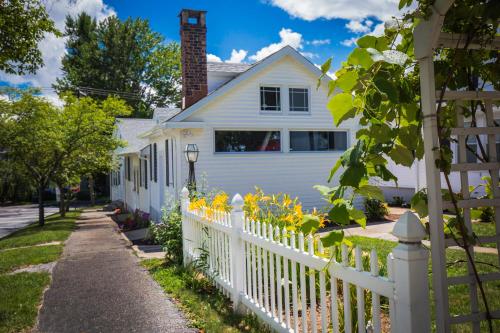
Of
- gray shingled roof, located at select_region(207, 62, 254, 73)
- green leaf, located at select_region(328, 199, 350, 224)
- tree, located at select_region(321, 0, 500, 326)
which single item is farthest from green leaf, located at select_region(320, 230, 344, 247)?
gray shingled roof, located at select_region(207, 62, 254, 73)

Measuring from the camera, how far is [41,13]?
27.1 ft

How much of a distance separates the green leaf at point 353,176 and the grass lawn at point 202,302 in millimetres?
2947

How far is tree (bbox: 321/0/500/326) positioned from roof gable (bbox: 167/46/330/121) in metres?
11.5

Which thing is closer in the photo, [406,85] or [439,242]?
[439,242]

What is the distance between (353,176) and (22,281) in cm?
766

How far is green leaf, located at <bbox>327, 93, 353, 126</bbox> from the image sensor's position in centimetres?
220

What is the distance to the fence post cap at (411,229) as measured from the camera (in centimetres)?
215

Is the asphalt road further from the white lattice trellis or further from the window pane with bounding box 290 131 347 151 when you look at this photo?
the white lattice trellis

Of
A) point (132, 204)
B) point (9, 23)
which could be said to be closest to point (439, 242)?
point (9, 23)

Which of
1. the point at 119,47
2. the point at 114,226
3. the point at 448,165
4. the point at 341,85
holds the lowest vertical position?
the point at 114,226

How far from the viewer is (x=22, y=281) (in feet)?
25.3

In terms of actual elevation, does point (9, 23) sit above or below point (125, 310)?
above

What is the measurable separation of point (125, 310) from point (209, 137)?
29.2 feet

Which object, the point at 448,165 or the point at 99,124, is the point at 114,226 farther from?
the point at 448,165
